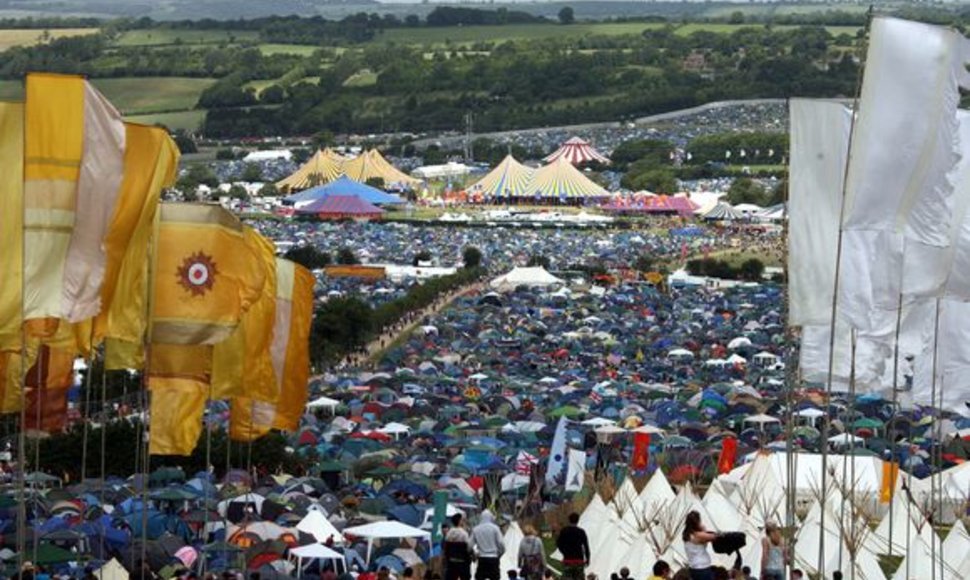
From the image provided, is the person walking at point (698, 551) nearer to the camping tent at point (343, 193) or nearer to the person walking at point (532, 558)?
the person walking at point (532, 558)

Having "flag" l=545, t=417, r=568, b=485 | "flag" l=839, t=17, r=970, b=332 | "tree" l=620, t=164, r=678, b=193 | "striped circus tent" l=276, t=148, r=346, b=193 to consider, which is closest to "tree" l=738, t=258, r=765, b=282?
"striped circus tent" l=276, t=148, r=346, b=193

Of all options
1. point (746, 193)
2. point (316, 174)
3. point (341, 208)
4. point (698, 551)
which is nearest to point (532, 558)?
point (698, 551)

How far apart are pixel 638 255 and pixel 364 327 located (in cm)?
3207

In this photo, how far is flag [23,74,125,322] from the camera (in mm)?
17938

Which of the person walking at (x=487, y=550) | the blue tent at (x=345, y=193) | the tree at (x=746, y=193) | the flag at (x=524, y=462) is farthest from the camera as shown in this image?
the tree at (x=746, y=193)

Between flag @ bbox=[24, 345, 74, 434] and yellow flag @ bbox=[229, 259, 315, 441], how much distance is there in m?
2.20

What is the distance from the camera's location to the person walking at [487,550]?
66.1 ft

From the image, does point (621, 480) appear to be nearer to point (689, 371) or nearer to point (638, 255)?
point (689, 371)

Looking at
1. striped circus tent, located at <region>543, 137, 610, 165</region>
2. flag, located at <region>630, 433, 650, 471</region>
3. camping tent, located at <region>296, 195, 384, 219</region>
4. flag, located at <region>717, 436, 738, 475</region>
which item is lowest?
striped circus tent, located at <region>543, 137, 610, 165</region>

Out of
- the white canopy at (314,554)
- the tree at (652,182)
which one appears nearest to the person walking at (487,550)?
the white canopy at (314,554)

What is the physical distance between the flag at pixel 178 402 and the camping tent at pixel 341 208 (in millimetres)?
87007

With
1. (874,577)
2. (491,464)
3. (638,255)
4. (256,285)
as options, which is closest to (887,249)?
(256,285)

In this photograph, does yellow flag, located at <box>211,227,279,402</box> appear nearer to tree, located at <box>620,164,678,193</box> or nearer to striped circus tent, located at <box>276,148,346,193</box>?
striped circus tent, located at <box>276,148,346,193</box>

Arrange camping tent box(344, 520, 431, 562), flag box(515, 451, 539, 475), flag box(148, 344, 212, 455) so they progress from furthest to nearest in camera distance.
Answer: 1. flag box(515, 451, 539, 475)
2. camping tent box(344, 520, 431, 562)
3. flag box(148, 344, 212, 455)
